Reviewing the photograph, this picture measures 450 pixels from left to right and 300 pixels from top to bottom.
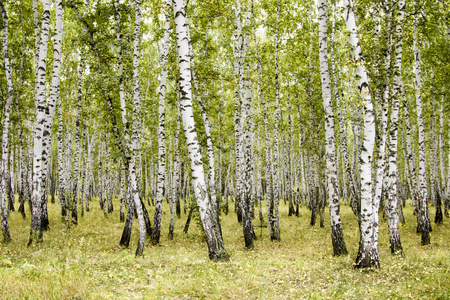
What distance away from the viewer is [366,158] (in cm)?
756

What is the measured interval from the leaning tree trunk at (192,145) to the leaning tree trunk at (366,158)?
12.3 ft

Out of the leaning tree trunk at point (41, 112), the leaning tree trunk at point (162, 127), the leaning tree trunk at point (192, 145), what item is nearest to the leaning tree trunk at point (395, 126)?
the leaning tree trunk at point (192, 145)

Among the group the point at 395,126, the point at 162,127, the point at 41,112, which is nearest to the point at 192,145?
the point at 162,127

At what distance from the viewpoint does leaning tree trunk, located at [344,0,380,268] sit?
7.52m

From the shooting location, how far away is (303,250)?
438 inches

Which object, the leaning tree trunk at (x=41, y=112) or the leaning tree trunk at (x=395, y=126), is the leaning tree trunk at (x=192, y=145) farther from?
the leaning tree trunk at (x=395, y=126)

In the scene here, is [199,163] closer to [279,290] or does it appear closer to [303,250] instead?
[279,290]

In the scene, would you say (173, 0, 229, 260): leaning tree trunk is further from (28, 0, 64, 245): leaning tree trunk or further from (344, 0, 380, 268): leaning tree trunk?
(28, 0, 64, 245): leaning tree trunk

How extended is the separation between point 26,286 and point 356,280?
691cm

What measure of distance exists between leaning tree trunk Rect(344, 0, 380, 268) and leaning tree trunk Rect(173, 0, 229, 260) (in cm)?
374

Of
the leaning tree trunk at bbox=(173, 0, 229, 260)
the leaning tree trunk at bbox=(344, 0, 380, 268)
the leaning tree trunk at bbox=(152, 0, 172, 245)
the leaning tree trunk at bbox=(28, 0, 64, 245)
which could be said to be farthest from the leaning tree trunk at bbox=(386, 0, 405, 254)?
the leaning tree trunk at bbox=(28, 0, 64, 245)

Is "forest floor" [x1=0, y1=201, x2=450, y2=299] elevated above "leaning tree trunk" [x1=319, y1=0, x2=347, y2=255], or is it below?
below

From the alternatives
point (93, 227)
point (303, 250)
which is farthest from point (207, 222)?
point (93, 227)

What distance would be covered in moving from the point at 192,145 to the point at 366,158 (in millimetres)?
4543
